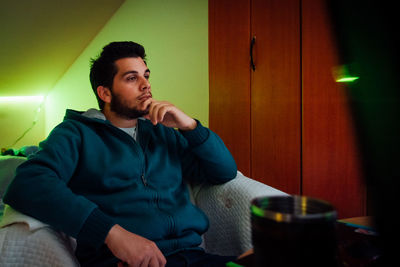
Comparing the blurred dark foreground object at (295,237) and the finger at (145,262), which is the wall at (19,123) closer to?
the finger at (145,262)

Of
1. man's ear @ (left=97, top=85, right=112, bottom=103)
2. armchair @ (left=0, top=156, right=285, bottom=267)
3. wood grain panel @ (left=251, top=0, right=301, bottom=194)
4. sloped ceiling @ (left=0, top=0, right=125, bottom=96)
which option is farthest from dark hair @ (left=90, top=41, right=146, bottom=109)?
sloped ceiling @ (left=0, top=0, right=125, bottom=96)

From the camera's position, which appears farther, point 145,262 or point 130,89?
point 130,89

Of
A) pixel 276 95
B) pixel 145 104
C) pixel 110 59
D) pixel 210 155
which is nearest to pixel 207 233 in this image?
pixel 210 155

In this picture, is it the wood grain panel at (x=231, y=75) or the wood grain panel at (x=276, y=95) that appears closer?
the wood grain panel at (x=276, y=95)

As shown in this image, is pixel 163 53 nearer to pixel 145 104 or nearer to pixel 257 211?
pixel 145 104

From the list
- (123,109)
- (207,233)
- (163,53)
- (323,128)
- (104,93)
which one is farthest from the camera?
(163,53)

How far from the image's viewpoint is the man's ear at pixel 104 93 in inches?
55.7

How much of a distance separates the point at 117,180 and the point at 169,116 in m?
0.30

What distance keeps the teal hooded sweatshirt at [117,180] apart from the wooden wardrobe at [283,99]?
0.87 meters

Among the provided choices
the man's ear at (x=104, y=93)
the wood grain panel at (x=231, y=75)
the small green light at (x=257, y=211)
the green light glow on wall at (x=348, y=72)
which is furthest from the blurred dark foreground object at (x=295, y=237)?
the wood grain panel at (x=231, y=75)

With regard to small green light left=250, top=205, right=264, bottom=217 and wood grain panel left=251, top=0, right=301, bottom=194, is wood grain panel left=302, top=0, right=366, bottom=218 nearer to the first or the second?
wood grain panel left=251, top=0, right=301, bottom=194

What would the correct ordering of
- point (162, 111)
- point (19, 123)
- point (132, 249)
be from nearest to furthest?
point (132, 249) → point (162, 111) → point (19, 123)

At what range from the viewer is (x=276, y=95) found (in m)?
2.01

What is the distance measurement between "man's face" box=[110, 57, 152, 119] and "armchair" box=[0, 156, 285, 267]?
412mm
